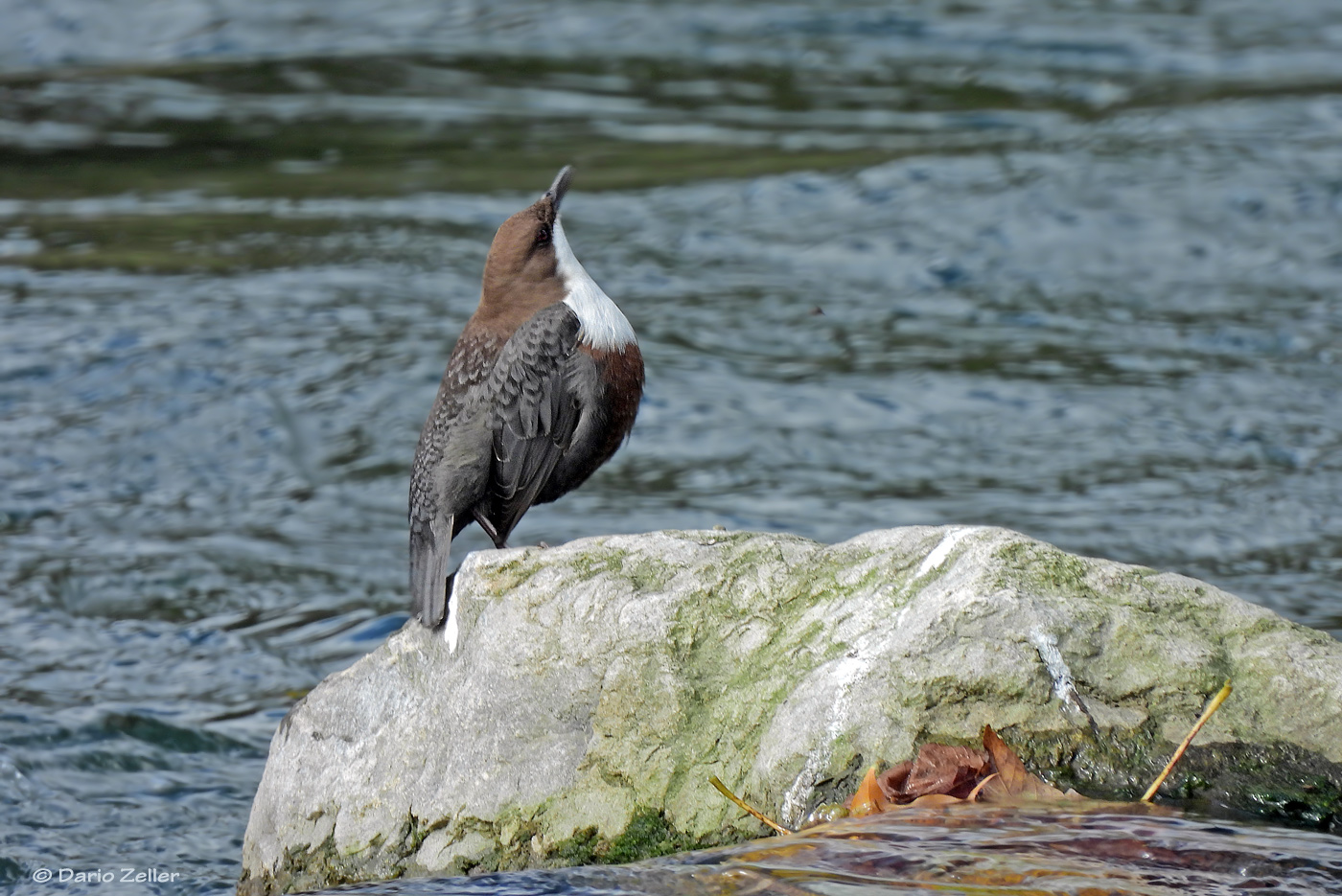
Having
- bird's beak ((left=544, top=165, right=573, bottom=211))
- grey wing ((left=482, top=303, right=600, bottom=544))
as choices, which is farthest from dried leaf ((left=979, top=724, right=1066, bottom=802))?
bird's beak ((left=544, top=165, right=573, bottom=211))

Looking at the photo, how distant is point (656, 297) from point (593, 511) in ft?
7.42

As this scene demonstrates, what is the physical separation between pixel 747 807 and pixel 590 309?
1.78 metres

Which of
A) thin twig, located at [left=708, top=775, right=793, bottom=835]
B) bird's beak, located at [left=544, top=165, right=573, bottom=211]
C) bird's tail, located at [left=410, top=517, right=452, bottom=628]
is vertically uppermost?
bird's beak, located at [left=544, top=165, right=573, bottom=211]

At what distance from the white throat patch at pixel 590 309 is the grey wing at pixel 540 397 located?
0.03 m

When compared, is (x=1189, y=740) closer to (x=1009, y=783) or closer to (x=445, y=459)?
(x=1009, y=783)

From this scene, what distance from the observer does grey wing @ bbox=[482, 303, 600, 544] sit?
13.9 ft

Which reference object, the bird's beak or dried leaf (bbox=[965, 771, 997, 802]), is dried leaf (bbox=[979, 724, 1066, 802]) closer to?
dried leaf (bbox=[965, 771, 997, 802])

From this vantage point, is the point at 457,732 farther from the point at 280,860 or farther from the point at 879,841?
the point at 879,841

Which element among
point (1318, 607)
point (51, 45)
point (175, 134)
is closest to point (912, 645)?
point (1318, 607)

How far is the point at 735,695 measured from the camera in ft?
10.2

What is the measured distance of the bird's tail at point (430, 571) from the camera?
3568mm

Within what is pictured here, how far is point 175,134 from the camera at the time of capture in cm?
1142

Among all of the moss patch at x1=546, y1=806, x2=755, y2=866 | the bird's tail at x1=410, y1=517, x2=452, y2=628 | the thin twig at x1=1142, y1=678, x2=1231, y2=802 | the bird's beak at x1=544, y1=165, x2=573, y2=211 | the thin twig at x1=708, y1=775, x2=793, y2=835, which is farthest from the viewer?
the bird's beak at x1=544, y1=165, x2=573, y2=211

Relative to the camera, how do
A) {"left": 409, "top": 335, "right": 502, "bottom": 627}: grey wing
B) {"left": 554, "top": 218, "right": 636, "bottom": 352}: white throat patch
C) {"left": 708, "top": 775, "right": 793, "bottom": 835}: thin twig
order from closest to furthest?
1. {"left": 708, "top": 775, "right": 793, "bottom": 835}: thin twig
2. {"left": 409, "top": 335, "right": 502, "bottom": 627}: grey wing
3. {"left": 554, "top": 218, "right": 636, "bottom": 352}: white throat patch
